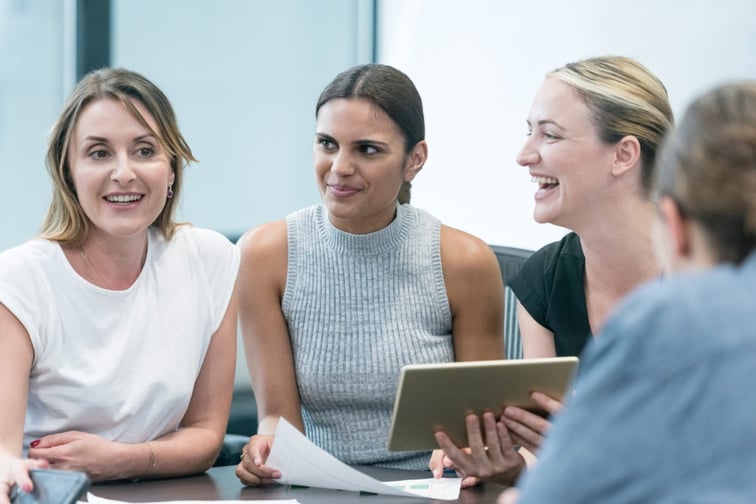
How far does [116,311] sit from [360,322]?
1.71 feet

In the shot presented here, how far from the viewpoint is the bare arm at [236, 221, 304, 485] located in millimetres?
2279

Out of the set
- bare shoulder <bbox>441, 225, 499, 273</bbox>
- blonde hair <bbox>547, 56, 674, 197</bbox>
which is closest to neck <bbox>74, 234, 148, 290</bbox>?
bare shoulder <bbox>441, 225, 499, 273</bbox>

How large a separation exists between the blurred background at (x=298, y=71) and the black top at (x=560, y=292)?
125 cm

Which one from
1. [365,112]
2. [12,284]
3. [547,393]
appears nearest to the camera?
[547,393]

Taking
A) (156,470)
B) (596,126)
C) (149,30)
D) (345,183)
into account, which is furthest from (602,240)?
(149,30)

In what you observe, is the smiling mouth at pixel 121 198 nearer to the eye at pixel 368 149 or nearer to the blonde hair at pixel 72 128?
the blonde hair at pixel 72 128

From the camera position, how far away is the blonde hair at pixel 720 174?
1013 mm

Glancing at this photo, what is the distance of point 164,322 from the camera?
212 cm

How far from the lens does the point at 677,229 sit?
1.06 m

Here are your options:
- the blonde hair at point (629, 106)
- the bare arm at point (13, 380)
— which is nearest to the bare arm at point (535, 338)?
the blonde hair at point (629, 106)

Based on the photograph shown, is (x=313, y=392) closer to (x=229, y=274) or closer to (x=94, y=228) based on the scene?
(x=229, y=274)

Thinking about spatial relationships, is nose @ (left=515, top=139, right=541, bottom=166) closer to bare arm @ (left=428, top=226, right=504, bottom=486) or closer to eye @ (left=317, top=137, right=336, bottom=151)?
bare arm @ (left=428, top=226, right=504, bottom=486)

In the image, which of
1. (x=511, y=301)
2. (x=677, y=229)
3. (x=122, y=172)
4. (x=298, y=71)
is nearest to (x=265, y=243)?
(x=122, y=172)

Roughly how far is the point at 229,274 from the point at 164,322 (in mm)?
178
